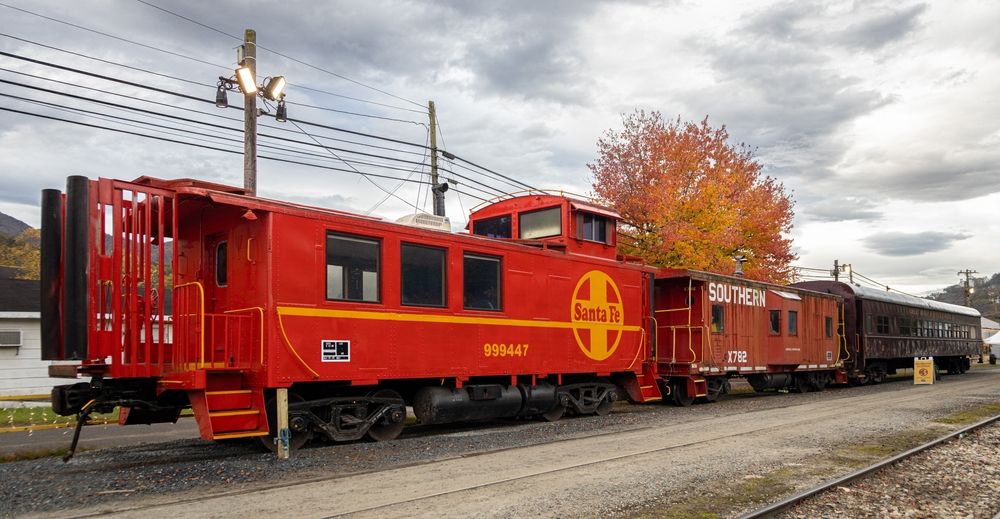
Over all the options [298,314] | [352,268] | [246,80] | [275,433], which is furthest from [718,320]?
[246,80]

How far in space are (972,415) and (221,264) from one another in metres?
15.4

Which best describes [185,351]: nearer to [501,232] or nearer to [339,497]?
[339,497]

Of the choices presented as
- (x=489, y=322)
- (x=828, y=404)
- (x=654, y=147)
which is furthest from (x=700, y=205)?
(x=489, y=322)

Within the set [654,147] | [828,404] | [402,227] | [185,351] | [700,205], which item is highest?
[654,147]

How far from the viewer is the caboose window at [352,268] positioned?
10.5m

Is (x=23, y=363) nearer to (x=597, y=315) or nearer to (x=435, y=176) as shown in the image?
(x=435, y=176)

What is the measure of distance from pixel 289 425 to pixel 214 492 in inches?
97.8

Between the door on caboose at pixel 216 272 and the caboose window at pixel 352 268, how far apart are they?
1613mm

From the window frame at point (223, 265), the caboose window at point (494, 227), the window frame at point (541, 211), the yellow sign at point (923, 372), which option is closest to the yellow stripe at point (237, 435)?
the window frame at point (223, 265)

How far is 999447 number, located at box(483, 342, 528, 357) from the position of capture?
12.7 m

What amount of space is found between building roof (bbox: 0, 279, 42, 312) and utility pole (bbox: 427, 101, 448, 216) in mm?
11723

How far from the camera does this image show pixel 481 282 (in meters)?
12.7

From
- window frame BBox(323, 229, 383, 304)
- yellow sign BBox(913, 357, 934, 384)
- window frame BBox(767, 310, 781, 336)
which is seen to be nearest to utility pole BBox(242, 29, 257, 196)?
window frame BBox(323, 229, 383, 304)

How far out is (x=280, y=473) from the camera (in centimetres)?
857
